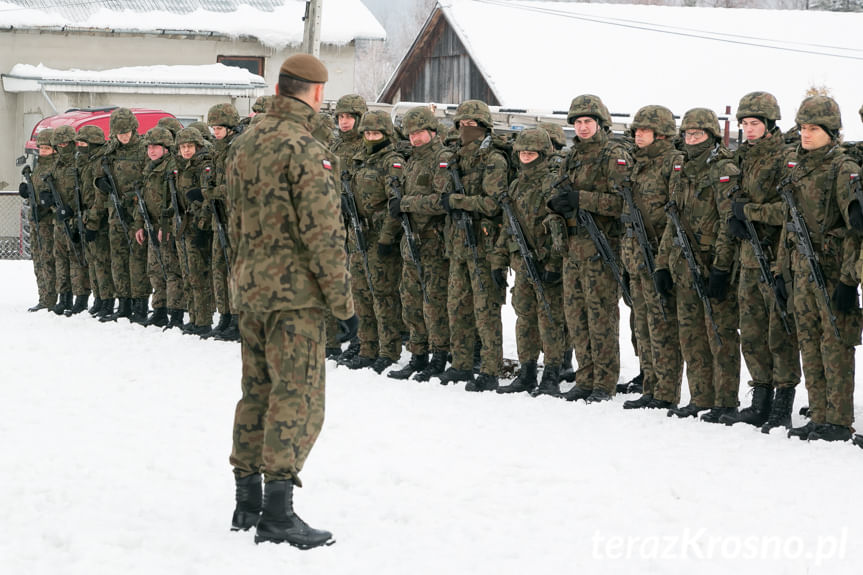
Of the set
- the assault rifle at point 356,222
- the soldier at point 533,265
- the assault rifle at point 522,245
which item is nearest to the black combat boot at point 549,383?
the soldier at point 533,265

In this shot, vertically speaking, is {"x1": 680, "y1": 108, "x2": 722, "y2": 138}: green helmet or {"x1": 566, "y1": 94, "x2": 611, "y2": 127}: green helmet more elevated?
{"x1": 566, "y1": 94, "x2": 611, "y2": 127}: green helmet

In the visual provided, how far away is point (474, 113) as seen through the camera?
9398 millimetres

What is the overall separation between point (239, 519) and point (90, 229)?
8634 millimetres

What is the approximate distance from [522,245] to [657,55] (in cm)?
2558

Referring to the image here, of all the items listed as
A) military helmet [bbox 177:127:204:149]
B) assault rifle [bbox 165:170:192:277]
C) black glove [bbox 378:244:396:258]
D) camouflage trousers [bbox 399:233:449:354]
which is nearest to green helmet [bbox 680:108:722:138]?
camouflage trousers [bbox 399:233:449:354]

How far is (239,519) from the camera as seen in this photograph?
5.47 m

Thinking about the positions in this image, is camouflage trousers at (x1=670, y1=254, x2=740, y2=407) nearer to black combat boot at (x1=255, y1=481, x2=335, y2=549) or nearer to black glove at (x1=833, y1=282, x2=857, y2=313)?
black glove at (x1=833, y1=282, x2=857, y2=313)

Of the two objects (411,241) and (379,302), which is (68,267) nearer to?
(379,302)

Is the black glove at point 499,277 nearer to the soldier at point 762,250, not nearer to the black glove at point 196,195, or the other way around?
the soldier at point 762,250

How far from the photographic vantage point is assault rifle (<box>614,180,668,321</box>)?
27.5ft

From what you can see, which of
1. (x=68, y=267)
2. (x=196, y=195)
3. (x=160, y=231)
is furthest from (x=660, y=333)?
(x=68, y=267)

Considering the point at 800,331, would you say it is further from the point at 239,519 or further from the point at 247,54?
the point at 247,54

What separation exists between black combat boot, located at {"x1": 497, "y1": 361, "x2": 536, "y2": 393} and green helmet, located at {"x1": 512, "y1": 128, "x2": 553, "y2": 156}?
1.67m

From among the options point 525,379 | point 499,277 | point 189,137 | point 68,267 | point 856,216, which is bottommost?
point 525,379
